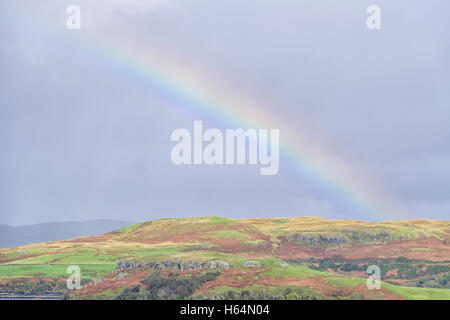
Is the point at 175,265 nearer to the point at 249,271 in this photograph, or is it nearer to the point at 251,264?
the point at 251,264

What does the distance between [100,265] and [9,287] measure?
99.6 feet

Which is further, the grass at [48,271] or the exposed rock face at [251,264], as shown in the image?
the grass at [48,271]

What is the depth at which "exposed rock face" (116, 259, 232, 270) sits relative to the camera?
130625 mm

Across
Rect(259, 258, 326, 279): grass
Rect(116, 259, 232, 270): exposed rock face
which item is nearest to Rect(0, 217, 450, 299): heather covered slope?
Rect(116, 259, 232, 270): exposed rock face

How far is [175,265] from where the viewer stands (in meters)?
137

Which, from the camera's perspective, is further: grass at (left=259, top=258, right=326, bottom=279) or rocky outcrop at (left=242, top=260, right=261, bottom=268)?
rocky outcrop at (left=242, top=260, right=261, bottom=268)

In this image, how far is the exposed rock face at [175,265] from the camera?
130625 mm

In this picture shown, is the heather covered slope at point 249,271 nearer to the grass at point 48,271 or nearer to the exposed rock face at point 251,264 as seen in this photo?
the grass at point 48,271

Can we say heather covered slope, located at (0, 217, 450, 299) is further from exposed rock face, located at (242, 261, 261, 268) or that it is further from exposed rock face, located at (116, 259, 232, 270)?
exposed rock face, located at (242, 261, 261, 268)

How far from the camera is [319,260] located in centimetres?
18525

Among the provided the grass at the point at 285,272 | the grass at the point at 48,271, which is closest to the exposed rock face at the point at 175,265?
the grass at the point at 285,272

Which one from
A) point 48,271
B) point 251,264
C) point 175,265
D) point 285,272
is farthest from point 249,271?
point 48,271
